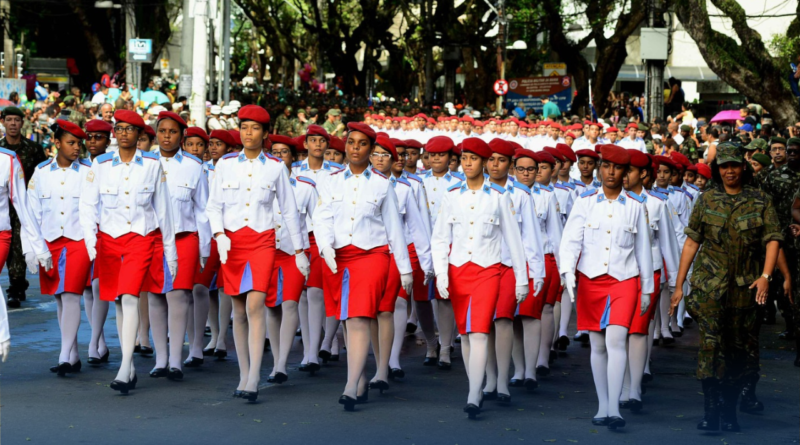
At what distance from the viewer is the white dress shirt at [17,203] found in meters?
9.00

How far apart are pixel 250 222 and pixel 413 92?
55690 mm

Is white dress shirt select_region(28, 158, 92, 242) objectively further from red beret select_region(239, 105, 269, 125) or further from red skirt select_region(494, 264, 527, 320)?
red skirt select_region(494, 264, 527, 320)

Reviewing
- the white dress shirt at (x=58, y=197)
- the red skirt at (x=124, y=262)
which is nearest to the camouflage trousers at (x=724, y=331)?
the red skirt at (x=124, y=262)

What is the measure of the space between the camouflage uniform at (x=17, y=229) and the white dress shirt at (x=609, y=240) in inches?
276

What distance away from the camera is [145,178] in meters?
9.14

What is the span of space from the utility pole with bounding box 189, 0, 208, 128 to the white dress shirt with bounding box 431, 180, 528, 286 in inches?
621

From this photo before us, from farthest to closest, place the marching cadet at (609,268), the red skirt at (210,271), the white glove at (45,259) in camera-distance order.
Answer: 1. the red skirt at (210,271)
2. the white glove at (45,259)
3. the marching cadet at (609,268)

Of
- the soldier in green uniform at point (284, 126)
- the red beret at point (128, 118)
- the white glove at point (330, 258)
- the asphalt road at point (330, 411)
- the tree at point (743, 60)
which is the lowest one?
the asphalt road at point (330, 411)

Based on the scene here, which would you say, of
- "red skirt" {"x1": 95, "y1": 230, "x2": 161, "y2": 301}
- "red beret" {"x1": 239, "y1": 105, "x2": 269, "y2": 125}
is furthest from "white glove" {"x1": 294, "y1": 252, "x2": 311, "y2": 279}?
"red skirt" {"x1": 95, "y1": 230, "x2": 161, "y2": 301}

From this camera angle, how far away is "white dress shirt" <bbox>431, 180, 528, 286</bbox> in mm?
8469

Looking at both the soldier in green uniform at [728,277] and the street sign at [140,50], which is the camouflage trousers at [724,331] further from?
the street sign at [140,50]

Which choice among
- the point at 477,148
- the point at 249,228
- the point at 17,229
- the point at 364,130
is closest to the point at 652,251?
the point at 477,148

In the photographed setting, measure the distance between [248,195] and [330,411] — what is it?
64.7 inches

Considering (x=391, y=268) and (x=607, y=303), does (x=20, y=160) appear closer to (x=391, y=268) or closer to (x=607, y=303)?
(x=391, y=268)
